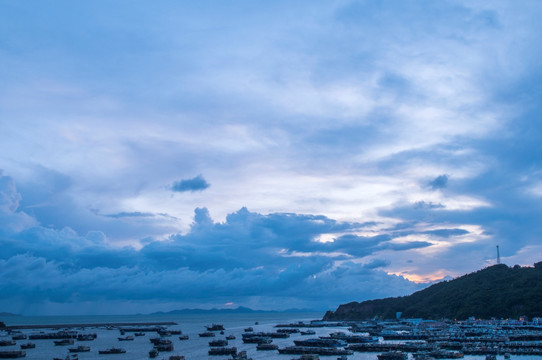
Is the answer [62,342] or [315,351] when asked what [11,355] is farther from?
[315,351]

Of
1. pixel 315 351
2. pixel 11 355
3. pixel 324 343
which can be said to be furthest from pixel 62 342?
pixel 315 351

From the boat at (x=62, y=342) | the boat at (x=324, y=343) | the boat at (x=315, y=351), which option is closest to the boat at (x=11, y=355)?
the boat at (x=62, y=342)

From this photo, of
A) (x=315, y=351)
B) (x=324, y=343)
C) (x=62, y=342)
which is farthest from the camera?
(x=62, y=342)

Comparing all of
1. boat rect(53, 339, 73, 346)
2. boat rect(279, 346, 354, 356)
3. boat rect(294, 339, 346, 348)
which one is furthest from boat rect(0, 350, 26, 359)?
boat rect(294, 339, 346, 348)

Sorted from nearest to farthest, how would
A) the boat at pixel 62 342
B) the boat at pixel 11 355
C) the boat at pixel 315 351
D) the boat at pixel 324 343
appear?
the boat at pixel 315 351 < the boat at pixel 11 355 < the boat at pixel 324 343 < the boat at pixel 62 342

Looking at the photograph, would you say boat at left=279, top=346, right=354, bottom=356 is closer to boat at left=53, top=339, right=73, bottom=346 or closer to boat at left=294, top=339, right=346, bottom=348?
boat at left=294, top=339, right=346, bottom=348

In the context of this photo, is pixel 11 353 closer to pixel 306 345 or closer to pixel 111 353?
pixel 111 353

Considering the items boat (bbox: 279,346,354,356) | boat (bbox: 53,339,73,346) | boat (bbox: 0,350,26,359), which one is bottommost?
boat (bbox: 53,339,73,346)

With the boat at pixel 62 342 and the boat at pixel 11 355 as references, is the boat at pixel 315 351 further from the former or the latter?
the boat at pixel 62 342

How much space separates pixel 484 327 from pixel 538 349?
47.7 metres

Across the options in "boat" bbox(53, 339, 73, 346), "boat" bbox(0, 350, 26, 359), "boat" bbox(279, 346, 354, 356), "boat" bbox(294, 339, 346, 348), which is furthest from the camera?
"boat" bbox(53, 339, 73, 346)

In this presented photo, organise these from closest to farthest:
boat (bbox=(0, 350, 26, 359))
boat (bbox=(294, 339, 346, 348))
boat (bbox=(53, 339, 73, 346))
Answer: boat (bbox=(0, 350, 26, 359)), boat (bbox=(294, 339, 346, 348)), boat (bbox=(53, 339, 73, 346))

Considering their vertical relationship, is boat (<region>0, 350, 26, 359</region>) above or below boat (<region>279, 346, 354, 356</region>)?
below

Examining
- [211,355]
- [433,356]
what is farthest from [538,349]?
[211,355]
